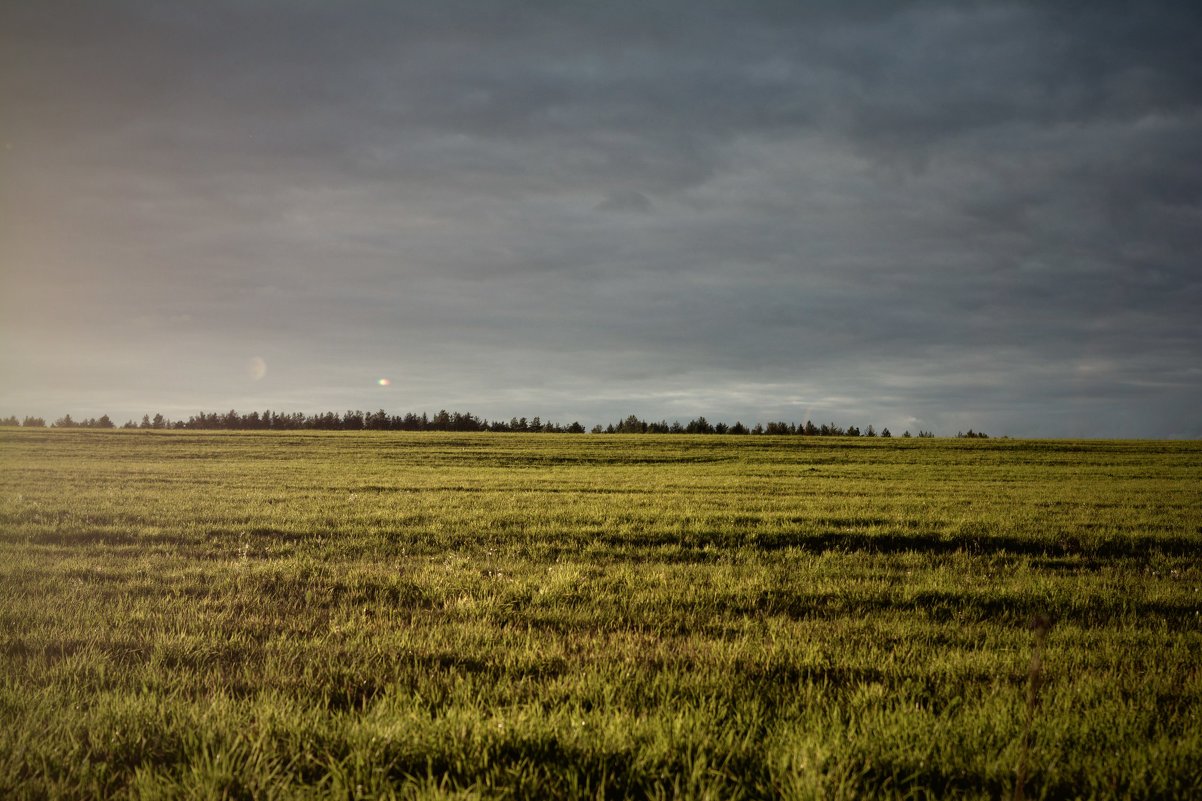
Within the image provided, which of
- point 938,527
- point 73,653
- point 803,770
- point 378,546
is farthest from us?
point 938,527

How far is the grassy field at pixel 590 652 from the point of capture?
3889 mm

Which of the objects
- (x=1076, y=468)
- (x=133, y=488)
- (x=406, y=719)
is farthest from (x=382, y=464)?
(x=1076, y=468)

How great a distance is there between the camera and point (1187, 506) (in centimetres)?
2162

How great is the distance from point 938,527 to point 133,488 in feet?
76.2

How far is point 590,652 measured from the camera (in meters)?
6.15

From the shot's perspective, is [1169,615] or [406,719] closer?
[406,719]

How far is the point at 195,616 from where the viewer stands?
23.7 feet

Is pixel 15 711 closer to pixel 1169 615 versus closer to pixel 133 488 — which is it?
pixel 1169 615

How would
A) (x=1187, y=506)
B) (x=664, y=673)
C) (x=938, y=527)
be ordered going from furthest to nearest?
(x=1187, y=506) < (x=938, y=527) < (x=664, y=673)

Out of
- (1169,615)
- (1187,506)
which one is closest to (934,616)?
(1169,615)

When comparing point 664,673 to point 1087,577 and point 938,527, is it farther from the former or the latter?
point 938,527

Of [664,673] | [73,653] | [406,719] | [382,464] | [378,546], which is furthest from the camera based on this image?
[382,464]

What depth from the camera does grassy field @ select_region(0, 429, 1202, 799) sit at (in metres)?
3.89

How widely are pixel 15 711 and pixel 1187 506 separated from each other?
2802 cm
